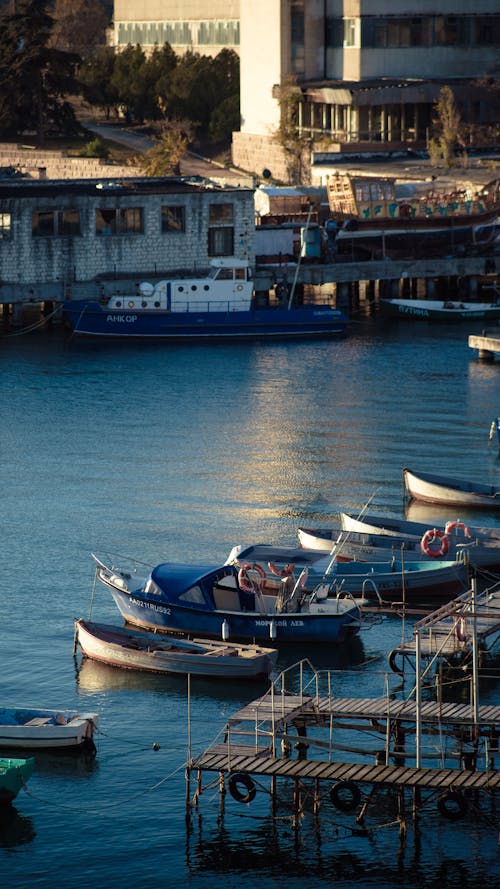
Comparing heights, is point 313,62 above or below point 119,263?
above

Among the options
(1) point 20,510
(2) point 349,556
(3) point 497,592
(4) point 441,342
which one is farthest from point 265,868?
(4) point 441,342

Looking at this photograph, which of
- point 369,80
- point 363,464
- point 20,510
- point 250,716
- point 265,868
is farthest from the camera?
point 369,80

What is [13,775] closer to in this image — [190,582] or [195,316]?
[190,582]

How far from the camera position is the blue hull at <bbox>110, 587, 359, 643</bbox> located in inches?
1986

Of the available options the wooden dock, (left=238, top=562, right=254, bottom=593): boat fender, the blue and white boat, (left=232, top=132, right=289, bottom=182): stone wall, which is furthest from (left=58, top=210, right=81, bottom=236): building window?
the wooden dock

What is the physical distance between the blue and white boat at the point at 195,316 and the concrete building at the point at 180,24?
7303cm

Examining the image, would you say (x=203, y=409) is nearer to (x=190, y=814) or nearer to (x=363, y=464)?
(x=363, y=464)

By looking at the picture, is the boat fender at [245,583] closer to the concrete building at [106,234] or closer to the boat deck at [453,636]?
the boat deck at [453,636]

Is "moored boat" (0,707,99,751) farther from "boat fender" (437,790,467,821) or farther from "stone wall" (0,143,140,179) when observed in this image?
"stone wall" (0,143,140,179)

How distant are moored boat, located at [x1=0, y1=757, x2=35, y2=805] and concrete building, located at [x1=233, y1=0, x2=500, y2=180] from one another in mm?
103845

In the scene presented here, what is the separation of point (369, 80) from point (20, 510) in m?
86.6

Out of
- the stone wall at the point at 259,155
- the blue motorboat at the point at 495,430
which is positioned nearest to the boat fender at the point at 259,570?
the blue motorboat at the point at 495,430

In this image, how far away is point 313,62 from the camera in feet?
483

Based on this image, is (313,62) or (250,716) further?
(313,62)
